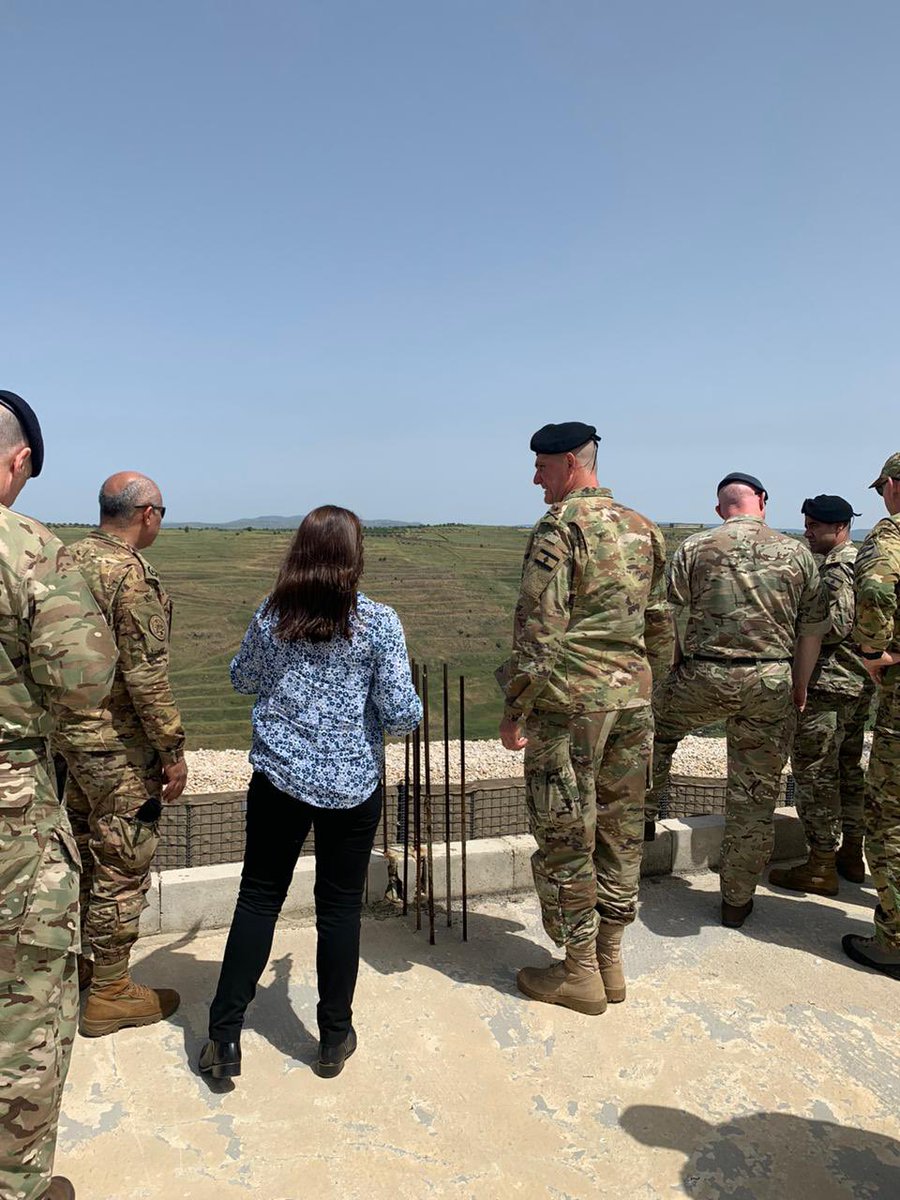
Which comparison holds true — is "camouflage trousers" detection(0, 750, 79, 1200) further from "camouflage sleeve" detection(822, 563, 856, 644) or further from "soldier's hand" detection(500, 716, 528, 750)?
"camouflage sleeve" detection(822, 563, 856, 644)

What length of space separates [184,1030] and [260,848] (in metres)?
0.92

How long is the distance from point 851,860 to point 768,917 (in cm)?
83

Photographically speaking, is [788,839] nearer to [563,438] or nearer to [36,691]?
[563,438]

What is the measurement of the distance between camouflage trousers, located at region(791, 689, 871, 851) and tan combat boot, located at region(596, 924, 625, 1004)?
1.70 m

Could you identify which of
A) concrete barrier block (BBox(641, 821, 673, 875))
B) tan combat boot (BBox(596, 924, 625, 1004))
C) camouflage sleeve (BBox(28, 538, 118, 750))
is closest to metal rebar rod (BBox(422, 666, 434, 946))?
tan combat boot (BBox(596, 924, 625, 1004))

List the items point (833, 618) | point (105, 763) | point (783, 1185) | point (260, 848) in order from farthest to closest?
point (833, 618) < point (105, 763) < point (260, 848) < point (783, 1185)

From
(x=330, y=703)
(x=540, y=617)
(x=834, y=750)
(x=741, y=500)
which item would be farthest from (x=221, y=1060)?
(x=834, y=750)

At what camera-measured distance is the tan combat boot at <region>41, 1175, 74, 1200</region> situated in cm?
216

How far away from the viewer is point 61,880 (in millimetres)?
1914

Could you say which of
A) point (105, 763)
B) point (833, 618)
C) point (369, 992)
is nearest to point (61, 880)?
point (105, 763)

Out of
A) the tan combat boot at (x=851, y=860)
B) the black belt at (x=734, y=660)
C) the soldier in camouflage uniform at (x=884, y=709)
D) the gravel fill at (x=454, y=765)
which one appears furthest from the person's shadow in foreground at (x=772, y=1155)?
the gravel fill at (x=454, y=765)

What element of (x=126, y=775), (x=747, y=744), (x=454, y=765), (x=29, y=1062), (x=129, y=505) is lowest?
(x=454, y=765)

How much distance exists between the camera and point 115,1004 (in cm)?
296

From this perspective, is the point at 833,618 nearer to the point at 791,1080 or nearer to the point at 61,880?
the point at 791,1080
